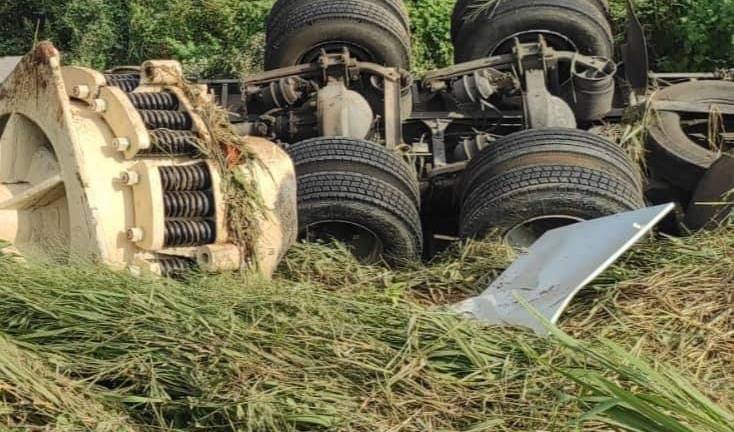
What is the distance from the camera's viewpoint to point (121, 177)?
3109 mm

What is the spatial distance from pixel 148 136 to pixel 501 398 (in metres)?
1.38

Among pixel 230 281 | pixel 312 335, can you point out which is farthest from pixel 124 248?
pixel 312 335

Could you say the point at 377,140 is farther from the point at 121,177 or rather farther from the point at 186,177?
the point at 121,177

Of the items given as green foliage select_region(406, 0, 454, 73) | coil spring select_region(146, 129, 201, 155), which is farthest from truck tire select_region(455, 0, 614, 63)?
coil spring select_region(146, 129, 201, 155)

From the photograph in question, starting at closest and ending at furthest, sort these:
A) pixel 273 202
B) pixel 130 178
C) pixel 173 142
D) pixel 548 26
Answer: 1. pixel 130 178
2. pixel 173 142
3. pixel 273 202
4. pixel 548 26

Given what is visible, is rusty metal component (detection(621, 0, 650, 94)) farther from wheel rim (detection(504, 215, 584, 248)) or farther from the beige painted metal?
the beige painted metal

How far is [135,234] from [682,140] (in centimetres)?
256

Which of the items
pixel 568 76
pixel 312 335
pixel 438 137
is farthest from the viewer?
pixel 568 76

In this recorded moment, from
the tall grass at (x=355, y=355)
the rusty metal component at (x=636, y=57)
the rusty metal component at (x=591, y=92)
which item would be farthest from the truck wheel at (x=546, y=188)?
the rusty metal component at (x=636, y=57)

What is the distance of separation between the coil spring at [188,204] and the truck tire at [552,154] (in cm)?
112

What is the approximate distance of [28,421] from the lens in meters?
2.45

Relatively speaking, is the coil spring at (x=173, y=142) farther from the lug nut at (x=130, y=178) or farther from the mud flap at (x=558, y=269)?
the mud flap at (x=558, y=269)

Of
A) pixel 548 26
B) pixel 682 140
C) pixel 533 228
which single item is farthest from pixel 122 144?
pixel 548 26

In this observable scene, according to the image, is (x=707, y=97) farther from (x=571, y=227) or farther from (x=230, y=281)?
(x=230, y=281)
